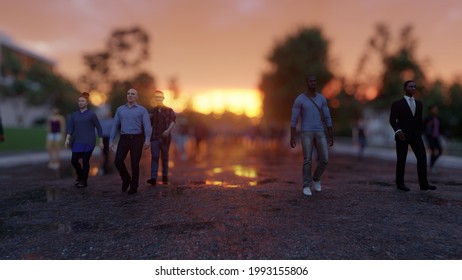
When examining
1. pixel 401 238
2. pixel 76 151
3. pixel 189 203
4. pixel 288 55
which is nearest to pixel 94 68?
pixel 288 55

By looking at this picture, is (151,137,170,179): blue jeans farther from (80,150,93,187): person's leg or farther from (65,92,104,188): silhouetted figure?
(80,150,93,187): person's leg

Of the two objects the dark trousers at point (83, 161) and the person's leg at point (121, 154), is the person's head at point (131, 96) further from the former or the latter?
the dark trousers at point (83, 161)

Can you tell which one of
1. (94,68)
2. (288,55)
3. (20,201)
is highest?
(288,55)

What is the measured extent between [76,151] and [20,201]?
1.43 meters

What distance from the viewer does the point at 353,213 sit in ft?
15.0

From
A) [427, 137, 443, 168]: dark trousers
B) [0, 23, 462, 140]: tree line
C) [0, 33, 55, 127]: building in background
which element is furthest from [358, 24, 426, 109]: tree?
[0, 33, 55, 127]: building in background

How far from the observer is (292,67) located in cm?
3797

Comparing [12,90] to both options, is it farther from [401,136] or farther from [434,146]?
[401,136]

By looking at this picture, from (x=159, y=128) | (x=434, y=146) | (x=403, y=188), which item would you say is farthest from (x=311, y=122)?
(x=434, y=146)

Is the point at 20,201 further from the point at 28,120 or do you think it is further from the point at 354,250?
the point at 28,120

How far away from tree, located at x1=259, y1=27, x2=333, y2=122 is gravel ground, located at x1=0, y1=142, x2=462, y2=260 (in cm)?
3153

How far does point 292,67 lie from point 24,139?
26.2 meters

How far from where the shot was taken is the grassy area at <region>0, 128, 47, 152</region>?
23434mm

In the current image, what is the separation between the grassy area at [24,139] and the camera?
23.4 meters
